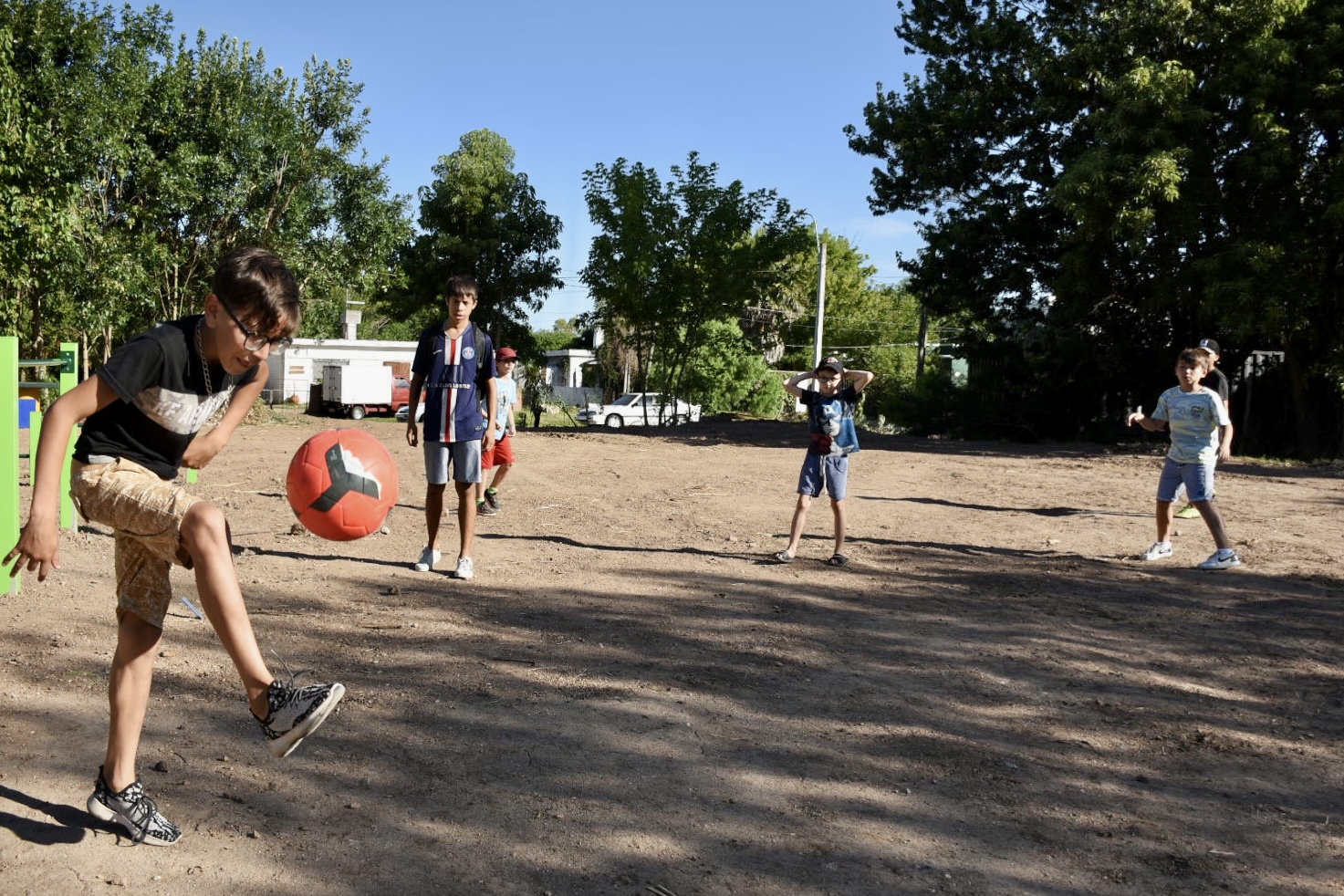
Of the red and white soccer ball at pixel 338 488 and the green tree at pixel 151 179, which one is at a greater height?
the green tree at pixel 151 179

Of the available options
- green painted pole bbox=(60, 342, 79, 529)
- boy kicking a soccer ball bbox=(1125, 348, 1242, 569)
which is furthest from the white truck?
boy kicking a soccer ball bbox=(1125, 348, 1242, 569)

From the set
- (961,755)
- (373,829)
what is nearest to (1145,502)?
(961,755)

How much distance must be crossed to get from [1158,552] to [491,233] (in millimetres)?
30583

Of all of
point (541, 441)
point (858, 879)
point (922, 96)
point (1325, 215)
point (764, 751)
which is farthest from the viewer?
point (922, 96)

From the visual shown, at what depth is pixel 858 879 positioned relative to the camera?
3260mm

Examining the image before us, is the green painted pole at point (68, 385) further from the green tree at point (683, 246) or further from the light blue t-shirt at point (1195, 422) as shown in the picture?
the green tree at point (683, 246)

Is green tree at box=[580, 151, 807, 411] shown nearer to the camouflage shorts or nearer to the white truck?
the white truck

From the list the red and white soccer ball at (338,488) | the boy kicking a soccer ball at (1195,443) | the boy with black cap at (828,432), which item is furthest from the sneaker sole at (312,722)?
the boy kicking a soccer ball at (1195,443)

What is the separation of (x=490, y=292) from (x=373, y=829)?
3465 centimetres

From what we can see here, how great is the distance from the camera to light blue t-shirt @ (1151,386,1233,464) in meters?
8.95

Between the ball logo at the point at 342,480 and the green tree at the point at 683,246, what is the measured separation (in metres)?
24.7

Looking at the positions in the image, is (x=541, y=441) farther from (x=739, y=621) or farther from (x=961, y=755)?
(x=961, y=755)

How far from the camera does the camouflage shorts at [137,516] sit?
3.16 m

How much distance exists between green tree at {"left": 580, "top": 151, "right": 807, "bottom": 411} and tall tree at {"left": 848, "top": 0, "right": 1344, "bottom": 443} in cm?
450
